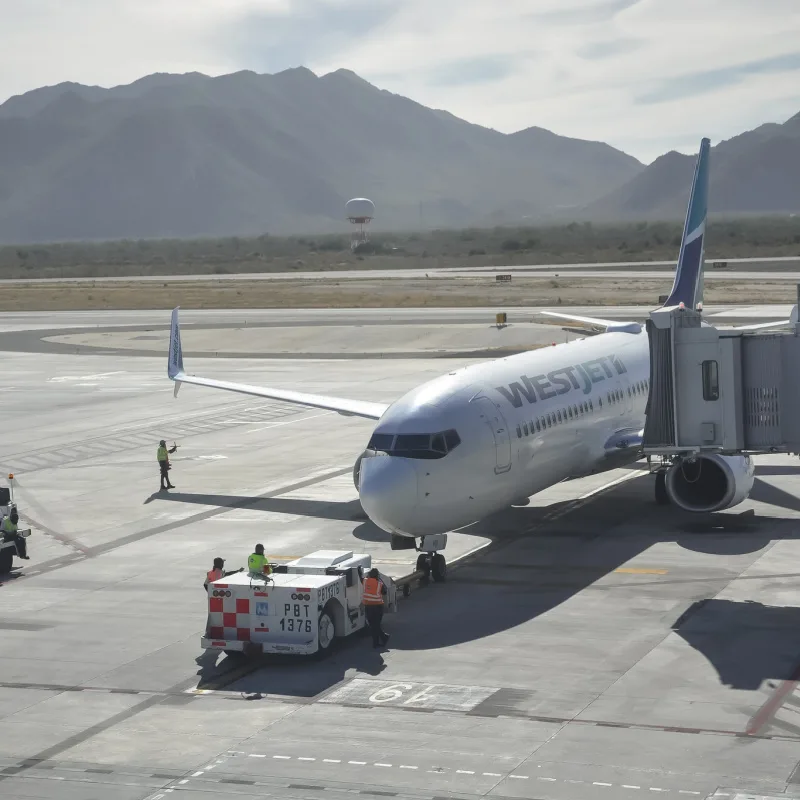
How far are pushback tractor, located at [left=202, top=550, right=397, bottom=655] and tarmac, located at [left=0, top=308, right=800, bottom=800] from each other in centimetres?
46

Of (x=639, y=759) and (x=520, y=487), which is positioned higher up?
(x=520, y=487)

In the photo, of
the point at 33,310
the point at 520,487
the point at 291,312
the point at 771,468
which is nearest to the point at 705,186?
the point at 771,468

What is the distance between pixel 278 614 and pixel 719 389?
36.6 ft

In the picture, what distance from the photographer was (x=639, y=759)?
→ 1939 cm

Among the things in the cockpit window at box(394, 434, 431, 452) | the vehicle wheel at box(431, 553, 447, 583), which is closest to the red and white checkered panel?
the cockpit window at box(394, 434, 431, 452)

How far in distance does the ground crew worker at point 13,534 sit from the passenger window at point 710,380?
674 inches

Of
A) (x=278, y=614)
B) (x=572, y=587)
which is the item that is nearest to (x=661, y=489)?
(x=572, y=587)

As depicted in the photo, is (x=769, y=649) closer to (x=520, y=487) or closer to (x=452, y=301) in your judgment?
(x=520, y=487)

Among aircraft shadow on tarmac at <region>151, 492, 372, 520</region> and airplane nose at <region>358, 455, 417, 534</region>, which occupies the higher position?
airplane nose at <region>358, 455, 417, 534</region>

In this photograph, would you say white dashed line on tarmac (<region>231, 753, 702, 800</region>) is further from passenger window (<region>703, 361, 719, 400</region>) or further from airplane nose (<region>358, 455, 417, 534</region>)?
passenger window (<region>703, 361, 719, 400</region>)

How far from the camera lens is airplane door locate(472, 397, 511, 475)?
31359 mm

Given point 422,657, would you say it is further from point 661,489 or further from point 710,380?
point 661,489

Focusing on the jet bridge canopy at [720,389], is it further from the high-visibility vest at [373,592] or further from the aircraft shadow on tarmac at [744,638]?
the high-visibility vest at [373,592]

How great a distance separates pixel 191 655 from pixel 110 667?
1583 millimetres
